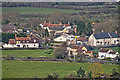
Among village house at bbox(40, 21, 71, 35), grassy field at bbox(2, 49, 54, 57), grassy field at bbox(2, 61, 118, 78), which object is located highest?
village house at bbox(40, 21, 71, 35)

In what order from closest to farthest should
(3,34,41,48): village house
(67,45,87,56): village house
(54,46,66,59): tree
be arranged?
1. (54,46,66,59): tree
2. (67,45,87,56): village house
3. (3,34,41,48): village house

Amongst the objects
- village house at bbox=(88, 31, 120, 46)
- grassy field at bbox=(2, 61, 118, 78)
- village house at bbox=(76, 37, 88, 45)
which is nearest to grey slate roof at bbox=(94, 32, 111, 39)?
village house at bbox=(88, 31, 120, 46)

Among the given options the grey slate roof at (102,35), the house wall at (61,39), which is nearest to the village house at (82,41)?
the grey slate roof at (102,35)

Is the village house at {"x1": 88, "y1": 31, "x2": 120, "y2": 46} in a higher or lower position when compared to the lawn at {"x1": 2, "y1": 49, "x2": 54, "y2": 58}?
higher

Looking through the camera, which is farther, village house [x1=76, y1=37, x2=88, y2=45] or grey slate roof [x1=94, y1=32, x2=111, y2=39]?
grey slate roof [x1=94, y1=32, x2=111, y2=39]

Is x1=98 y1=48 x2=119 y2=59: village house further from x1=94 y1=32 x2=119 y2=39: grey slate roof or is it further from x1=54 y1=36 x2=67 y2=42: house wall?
x1=54 y1=36 x2=67 y2=42: house wall

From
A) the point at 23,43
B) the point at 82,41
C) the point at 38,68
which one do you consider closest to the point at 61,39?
the point at 82,41

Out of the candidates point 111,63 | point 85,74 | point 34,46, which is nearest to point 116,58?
point 111,63
